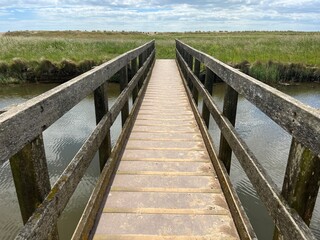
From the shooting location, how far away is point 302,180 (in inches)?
63.4

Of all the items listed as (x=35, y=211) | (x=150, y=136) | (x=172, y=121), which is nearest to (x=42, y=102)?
(x=35, y=211)

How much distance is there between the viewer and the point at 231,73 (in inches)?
123

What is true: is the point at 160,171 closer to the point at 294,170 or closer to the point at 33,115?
the point at 294,170

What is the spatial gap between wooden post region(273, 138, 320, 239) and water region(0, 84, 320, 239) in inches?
154

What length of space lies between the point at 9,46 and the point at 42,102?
80.5ft

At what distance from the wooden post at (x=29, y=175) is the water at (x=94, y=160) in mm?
4072

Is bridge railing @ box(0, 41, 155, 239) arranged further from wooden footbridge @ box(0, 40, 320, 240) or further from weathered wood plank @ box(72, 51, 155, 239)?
weathered wood plank @ box(72, 51, 155, 239)

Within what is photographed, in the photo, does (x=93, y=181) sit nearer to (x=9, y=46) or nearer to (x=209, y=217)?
(x=209, y=217)

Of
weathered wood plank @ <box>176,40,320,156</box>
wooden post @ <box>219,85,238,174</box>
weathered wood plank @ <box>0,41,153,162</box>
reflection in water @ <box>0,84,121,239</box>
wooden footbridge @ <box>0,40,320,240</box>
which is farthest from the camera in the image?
reflection in water @ <box>0,84,121,239</box>

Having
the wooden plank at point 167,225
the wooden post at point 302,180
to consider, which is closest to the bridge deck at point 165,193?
the wooden plank at point 167,225

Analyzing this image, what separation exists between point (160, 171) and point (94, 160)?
4276mm

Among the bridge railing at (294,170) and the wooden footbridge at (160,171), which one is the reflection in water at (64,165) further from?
the bridge railing at (294,170)

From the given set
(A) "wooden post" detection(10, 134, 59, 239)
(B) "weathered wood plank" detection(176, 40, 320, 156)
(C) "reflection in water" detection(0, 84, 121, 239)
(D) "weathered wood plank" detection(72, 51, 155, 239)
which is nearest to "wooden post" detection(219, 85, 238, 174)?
(B) "weathered wood plank" detection(176, 40, 320, 156)

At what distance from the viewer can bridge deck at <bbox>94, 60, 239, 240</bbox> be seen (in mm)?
2596
